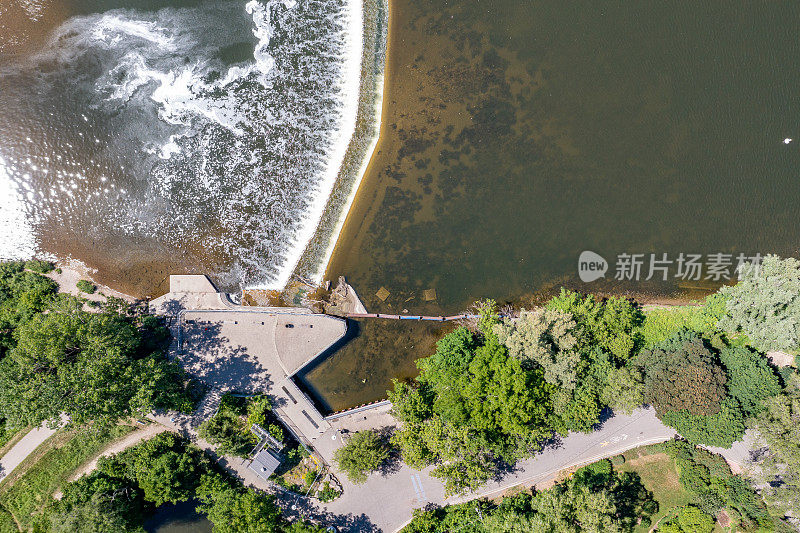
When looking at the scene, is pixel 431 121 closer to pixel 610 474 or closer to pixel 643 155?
pixel 643 155

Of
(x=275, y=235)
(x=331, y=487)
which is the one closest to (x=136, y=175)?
(x=275, y=235)

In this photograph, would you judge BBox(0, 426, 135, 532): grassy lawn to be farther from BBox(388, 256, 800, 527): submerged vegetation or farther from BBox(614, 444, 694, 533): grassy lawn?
BBox(614, 444, 694, 533): grassy lawn

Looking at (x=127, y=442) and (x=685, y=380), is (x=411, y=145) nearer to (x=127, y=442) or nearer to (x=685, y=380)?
(x=685, y=380)

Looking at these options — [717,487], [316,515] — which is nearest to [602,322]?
[717,487]

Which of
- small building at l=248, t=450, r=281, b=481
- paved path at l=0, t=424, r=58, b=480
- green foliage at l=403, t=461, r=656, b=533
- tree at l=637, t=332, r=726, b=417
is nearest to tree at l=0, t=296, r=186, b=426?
paved path at l=0, t=424, r=58, b=480

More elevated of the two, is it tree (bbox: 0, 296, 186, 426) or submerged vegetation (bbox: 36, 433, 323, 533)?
tree (bbox: 0, 296, 186, 426)

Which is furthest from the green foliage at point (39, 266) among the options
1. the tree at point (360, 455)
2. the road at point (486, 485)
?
the road at point (486, 485)
